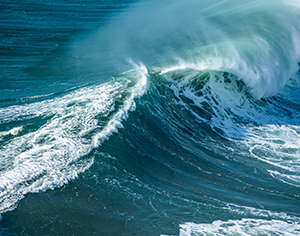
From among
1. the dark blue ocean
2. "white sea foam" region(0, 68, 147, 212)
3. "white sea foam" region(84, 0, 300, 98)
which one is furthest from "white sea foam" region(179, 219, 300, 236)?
"white sea foam" region(84, 0, 300, 98)

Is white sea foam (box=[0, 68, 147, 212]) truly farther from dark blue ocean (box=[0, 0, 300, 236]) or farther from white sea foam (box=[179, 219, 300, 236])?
white sea foam (box=[179, 219, 300, 236])

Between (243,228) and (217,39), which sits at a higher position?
(217,39)

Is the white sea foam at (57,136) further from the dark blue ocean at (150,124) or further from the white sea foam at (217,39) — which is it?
the white sea foam at (217,39)

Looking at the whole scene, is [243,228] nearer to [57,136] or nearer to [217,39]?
[57,136]

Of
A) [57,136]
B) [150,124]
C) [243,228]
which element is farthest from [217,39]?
[243,228]

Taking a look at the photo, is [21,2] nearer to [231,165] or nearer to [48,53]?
[48,53]

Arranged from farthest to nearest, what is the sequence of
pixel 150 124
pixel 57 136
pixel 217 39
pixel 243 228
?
pixel 217 39 < pixel 150 124 < pixel 57 136 < pixel 243 228
